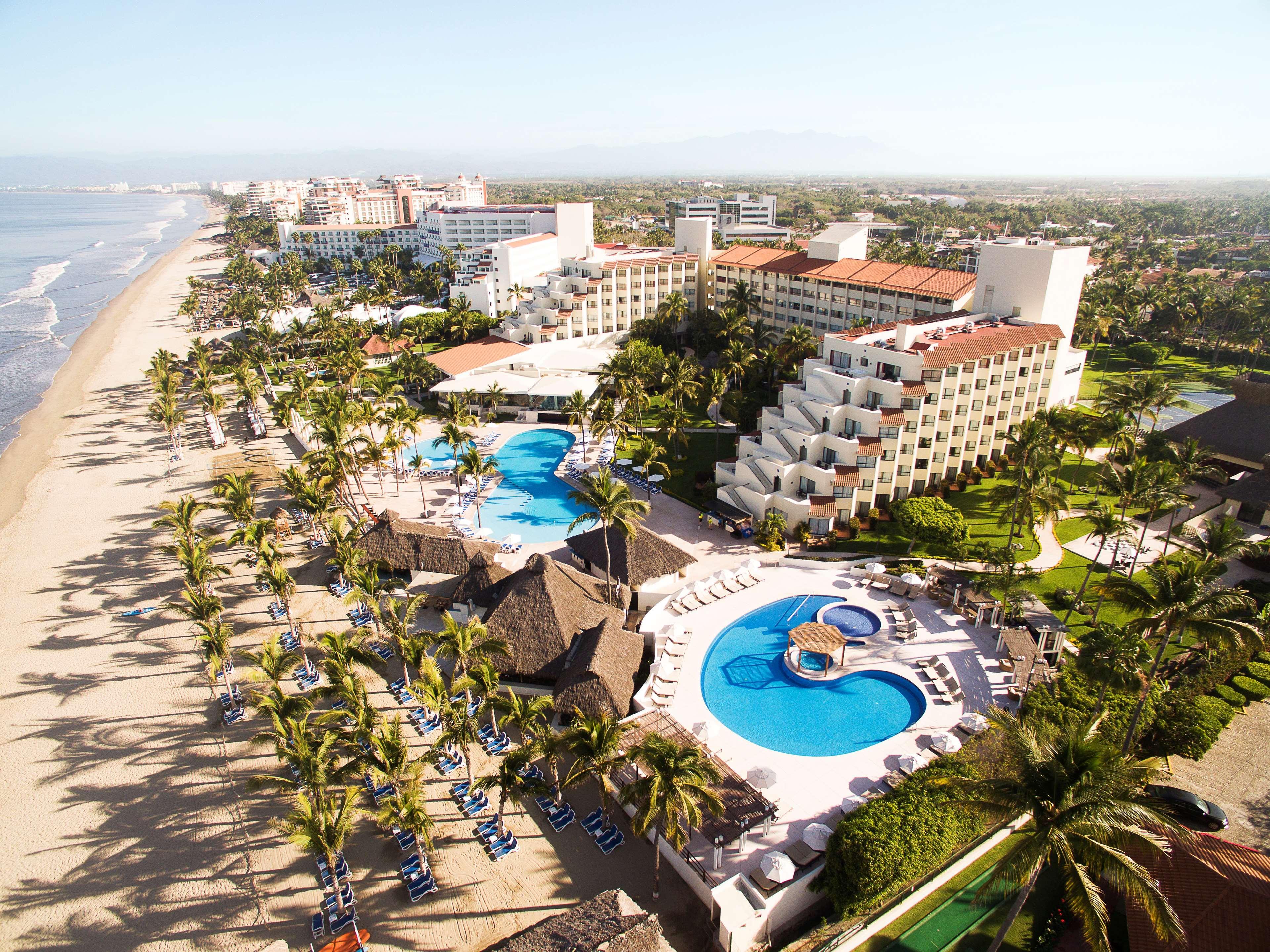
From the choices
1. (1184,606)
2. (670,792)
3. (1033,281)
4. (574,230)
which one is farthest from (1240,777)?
(574,230)

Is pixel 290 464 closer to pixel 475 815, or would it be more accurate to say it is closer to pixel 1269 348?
pixel 475 815

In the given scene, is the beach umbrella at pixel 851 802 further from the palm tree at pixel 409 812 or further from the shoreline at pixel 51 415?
the shoreline at pixel 51 415

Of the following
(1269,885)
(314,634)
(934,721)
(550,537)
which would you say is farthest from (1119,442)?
(314,634)

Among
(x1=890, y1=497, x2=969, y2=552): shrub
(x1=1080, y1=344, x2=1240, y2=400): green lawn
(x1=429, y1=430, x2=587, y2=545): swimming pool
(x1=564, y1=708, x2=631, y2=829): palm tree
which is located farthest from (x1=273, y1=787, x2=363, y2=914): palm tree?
(x1=1080, y1=344, x2=1240, y2=400): green lawn

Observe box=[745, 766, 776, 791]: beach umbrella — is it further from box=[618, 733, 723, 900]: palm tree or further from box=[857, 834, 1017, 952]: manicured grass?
box=[857, 834, 1017, 952]: manicured grass

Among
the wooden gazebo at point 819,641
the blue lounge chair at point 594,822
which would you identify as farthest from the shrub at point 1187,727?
the blue lounge chair at point 594,822

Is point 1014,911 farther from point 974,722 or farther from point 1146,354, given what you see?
point 1146,354
